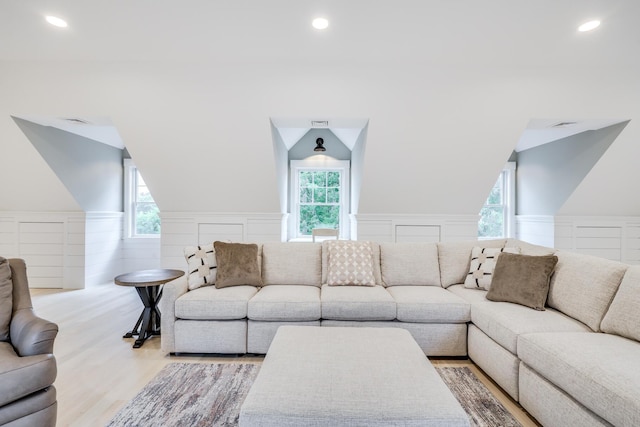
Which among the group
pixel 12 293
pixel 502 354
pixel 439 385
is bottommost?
pixel 502 354

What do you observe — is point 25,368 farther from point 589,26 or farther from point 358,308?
point 589,26

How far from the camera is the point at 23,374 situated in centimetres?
143

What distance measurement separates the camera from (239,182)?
4.27 m

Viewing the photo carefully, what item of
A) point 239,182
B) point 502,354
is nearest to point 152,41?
point 239,182

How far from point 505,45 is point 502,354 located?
2.47 meters

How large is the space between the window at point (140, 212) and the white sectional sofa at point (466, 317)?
11.2ft

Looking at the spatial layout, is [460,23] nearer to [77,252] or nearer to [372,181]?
[372,181]

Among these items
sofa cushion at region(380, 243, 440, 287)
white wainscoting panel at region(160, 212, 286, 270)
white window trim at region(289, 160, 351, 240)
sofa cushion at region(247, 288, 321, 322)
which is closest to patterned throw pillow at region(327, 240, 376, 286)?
sofa cushion at region(380, 243, 440, 287)

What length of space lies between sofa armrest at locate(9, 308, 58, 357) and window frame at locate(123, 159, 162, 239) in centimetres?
403

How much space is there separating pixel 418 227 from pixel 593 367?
3.21 m

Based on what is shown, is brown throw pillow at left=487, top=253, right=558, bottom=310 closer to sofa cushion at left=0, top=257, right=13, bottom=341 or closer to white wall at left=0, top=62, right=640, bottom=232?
white wall at left=0, top=62, right=640, bottom=232

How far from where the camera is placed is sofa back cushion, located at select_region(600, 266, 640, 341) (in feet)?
5.66

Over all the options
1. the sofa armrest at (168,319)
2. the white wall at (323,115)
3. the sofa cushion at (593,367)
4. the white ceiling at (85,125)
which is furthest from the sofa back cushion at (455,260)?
the white ceiling at (85,125)

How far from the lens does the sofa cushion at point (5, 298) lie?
1731 millimetres
